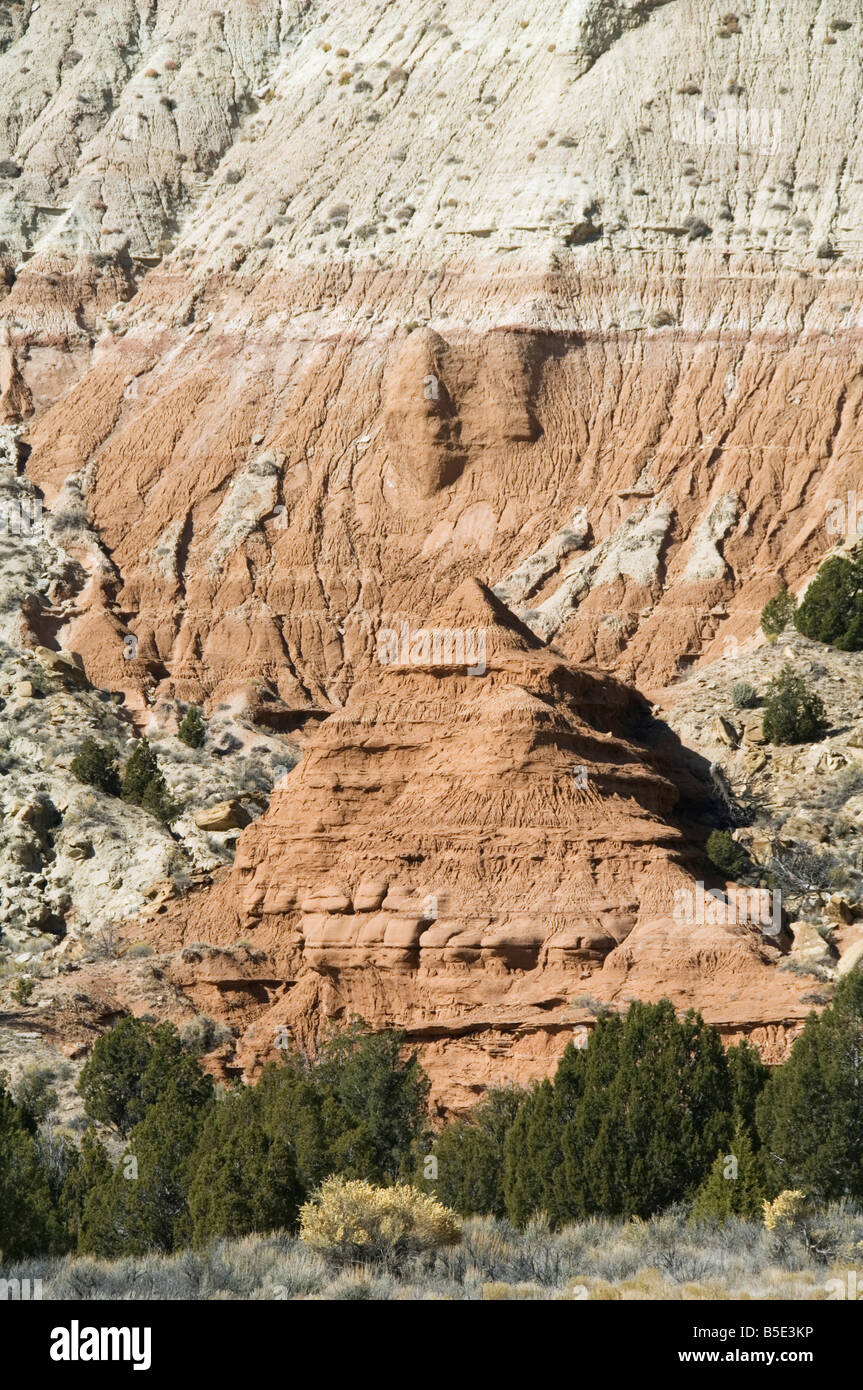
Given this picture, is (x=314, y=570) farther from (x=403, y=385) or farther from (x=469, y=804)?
(x=469, y=804)

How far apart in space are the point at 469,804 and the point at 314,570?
26.4 meters

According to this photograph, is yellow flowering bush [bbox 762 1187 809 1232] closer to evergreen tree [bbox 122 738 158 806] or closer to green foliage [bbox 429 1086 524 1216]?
green foliage [bbox 429 1086 524 1216]

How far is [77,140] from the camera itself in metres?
88.3

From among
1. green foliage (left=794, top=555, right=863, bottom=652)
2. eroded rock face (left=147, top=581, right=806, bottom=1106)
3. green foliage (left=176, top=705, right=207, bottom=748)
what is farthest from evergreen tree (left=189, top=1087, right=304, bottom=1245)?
green foliage (left=794, top=555, right=863, bottom=652)

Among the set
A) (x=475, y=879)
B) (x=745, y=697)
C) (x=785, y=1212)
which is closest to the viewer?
(x=785, y=1212)

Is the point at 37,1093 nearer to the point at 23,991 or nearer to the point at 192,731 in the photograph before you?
the point at 23,991

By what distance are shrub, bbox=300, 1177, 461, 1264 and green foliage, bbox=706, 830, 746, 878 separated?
21020 millimetres

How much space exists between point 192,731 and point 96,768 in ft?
17.0

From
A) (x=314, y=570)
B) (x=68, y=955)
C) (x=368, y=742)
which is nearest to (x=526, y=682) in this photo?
(x=368, y=742)

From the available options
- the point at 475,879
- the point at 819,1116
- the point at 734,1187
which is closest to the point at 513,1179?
the point at 734,1187

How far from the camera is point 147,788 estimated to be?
55.7 metres

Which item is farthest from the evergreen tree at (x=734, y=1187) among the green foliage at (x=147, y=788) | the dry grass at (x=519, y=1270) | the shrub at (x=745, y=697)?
the green foliage at (x=147, y=788)

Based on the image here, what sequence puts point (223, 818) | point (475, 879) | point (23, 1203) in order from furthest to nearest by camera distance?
point (223, 818) → point (475, 879) → point (23, 1203)

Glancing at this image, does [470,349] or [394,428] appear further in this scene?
[394,428]
